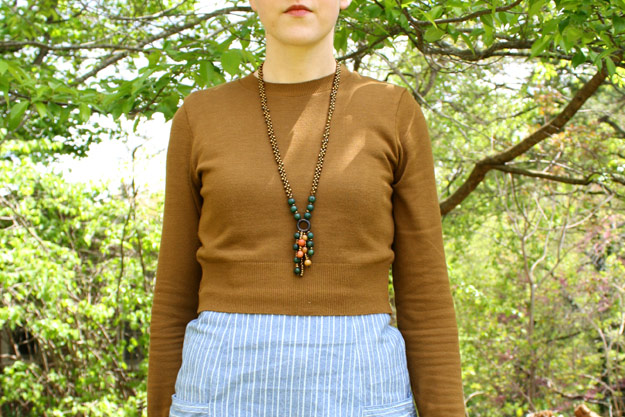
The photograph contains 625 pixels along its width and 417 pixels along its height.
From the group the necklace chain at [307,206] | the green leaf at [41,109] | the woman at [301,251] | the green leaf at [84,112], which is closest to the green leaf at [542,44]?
the woman at [301,251]

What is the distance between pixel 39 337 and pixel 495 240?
4788 millimetres

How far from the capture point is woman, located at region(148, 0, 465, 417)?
48.0 inches

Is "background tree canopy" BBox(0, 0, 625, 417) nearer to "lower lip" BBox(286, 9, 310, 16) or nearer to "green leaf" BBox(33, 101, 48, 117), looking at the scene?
"green leaf" BBox(33, 101, 48, 117)

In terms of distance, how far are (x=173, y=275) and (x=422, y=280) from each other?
21.8 inches

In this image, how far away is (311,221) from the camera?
1282 millimetres

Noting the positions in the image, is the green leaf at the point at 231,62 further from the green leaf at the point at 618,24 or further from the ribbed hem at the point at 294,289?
the green leaf at the point at 618,24

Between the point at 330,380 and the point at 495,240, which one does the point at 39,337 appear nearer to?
the point at 330,380

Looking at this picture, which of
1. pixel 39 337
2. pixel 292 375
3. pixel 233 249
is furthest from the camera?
pixel 39 337

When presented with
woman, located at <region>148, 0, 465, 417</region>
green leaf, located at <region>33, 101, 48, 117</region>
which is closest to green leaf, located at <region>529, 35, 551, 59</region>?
woman, located at <region>148, 0, 465, 417</region>

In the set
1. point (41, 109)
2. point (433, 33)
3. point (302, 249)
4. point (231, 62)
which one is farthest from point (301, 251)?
A: point (41, 109)

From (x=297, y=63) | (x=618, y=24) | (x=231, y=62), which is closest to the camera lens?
(x=297, y=63)

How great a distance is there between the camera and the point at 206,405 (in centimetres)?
122

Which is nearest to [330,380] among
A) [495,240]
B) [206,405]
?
[206,405]

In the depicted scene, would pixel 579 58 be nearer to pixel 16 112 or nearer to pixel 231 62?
pixel 231 62
